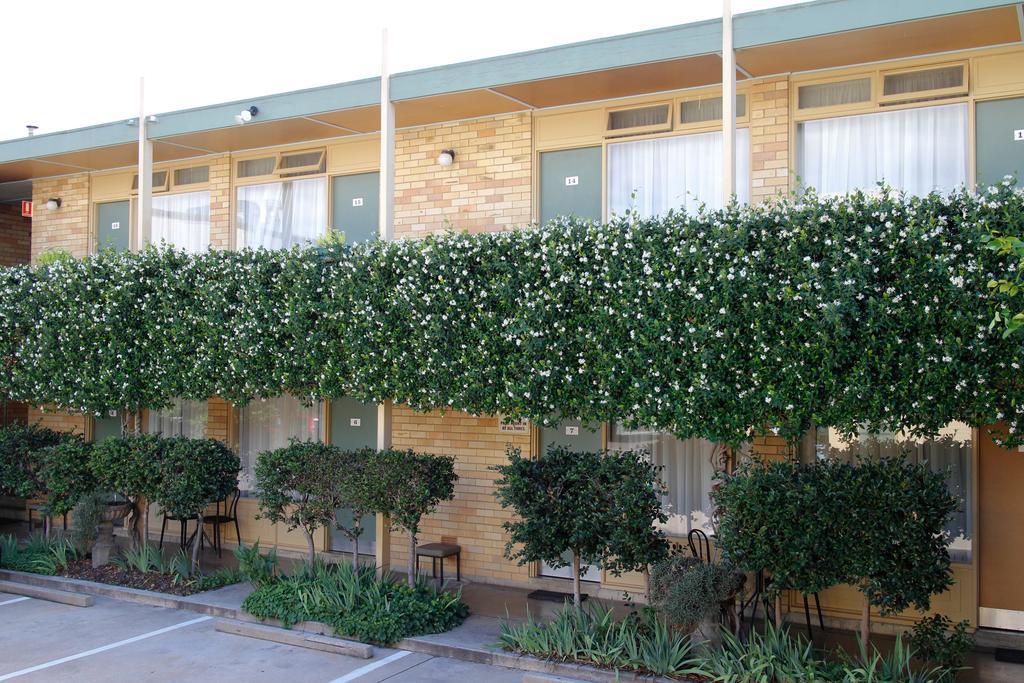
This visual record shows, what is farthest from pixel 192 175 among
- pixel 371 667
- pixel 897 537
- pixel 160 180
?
pixel 897 537

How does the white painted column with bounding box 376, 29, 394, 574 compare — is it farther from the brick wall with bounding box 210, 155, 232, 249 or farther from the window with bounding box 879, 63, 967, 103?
the window with bounding box 879, 63, 967, 103

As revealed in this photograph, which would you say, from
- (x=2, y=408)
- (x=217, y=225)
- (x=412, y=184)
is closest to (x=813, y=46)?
(x=412, y=184)

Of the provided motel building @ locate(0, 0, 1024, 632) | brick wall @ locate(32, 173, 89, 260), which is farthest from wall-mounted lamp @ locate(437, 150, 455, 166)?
brick wall @ locate(32, 173, 89, 260)

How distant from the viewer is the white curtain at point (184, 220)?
12.8 meters

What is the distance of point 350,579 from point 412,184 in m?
4.88

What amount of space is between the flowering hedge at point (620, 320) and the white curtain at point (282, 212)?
2015 millimetres

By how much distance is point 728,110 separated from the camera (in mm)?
7812

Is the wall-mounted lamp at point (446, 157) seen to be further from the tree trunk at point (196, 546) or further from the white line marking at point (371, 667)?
the white line marking at point (371, 667)

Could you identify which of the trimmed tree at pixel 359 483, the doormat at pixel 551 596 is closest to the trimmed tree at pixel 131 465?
the trimmed tree at pixel 359 483

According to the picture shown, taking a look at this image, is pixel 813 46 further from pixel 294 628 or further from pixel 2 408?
pixel 2 408

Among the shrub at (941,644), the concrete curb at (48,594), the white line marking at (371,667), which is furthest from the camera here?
the concrete curb at (48,594)

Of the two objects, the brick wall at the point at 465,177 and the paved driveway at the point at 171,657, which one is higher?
the brick wall at the point at 465,177

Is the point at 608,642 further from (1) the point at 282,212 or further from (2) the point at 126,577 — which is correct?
(1) the point at 282,212

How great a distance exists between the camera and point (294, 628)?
8562 mm
